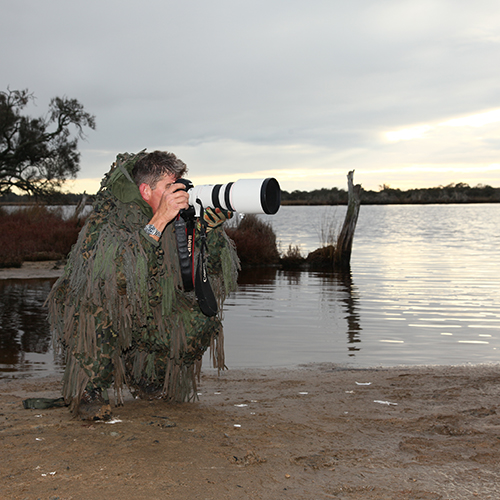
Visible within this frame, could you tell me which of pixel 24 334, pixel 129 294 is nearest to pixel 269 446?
pixel 129 294

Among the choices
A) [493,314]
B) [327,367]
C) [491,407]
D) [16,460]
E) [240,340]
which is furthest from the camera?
[493,314]

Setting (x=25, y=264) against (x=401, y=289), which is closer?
(x=401, y=289)

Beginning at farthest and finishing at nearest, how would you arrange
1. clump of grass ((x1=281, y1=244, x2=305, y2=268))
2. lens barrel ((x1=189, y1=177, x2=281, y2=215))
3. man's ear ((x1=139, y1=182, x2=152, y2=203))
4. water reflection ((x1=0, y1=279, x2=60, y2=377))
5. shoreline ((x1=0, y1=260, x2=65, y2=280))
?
clump of grass ((x1=281, y1=244, x2=305, y2=268)), shoreline ((x1=0, y1=260, x2=65, y2=280)), water reflection ((x1=0, y1=279, x2=60, y2=377)), man's ear ((x1=139, y1=182, x2=152, y2=203)), lens barrel ((x1=189, y1=177, x2=281, y2=215))

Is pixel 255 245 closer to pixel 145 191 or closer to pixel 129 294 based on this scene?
pixel 145 191

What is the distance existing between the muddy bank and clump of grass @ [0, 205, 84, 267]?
11705 mm

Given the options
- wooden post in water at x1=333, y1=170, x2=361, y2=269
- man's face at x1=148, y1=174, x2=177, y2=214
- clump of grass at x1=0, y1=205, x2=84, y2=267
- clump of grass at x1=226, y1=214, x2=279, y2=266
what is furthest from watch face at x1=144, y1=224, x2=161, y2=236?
wooden post in water at x1=333, y1=170, x2=361, y2=269

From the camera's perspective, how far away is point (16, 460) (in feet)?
8.23

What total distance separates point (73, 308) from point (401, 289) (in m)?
8.53

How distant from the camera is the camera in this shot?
9.48 feet

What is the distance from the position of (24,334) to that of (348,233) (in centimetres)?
1156

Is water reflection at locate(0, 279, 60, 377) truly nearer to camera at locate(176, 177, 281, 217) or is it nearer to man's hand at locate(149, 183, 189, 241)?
man's hand at locate(149, 183, 189, 241)

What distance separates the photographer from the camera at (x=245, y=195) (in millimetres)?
2889

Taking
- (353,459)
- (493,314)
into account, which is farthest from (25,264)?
(353,459)

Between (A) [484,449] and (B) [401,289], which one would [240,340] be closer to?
(A) [484,449]
